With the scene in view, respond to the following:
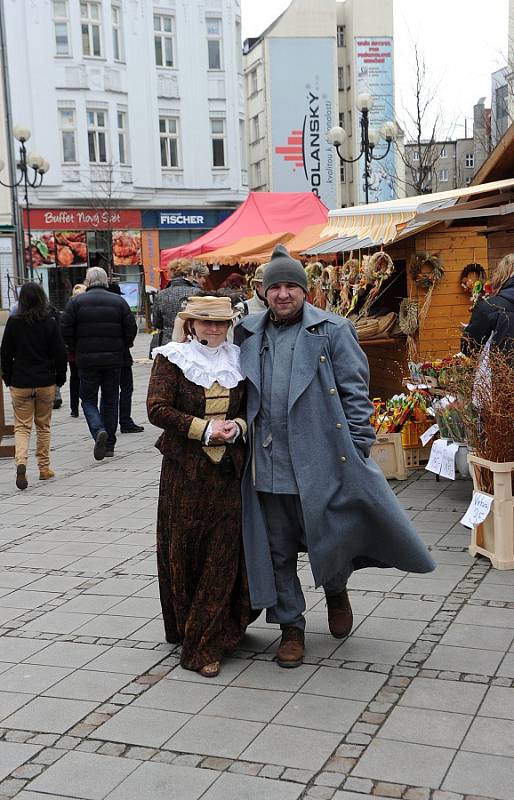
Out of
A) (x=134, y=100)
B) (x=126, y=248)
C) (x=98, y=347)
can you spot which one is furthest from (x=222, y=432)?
(x=134, y=100)

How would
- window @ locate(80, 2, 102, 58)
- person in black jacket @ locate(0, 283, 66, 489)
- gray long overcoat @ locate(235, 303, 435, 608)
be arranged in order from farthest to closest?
window @ locate(80, 2, 102, 58) → person in black jacket @ locate(0, 283, 66, 489) → gray long overcoat @ locate(235, 303, 435, 608)

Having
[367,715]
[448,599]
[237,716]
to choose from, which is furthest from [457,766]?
[448,599]

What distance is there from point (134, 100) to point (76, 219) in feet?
18.0

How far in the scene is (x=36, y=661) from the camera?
15.1 ft

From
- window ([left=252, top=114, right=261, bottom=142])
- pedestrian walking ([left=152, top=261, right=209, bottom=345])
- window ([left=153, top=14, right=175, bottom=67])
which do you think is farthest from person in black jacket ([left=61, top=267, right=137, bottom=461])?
window ([left=252, top=114, right=261, bottom=142])

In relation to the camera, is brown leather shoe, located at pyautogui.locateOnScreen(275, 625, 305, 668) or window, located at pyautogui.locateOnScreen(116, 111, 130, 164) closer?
brown leather shoe, located at pyautogui.locateOnScreen(275, 625, 305, 668)

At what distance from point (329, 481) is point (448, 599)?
1.39 m

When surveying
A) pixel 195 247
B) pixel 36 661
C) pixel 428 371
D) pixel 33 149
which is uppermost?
pixel 33 149

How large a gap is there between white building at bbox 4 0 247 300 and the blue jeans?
1142 inches

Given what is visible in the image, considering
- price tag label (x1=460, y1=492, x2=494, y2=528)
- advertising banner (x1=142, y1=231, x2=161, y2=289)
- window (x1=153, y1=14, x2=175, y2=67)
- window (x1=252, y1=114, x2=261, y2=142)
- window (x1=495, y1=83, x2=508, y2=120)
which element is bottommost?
price tag label (x1=460, y1=492, x2=494, y2=528)

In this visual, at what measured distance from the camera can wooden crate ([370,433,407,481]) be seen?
8.10m

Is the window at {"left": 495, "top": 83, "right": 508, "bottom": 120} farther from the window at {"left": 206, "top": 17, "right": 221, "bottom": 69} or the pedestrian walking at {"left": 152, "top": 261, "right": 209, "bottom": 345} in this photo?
the pedestrian walking at {"left": 152, "top": 261, "right": 209, "bottom": 345}

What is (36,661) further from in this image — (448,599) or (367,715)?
(448,599)

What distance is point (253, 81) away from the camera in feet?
195
